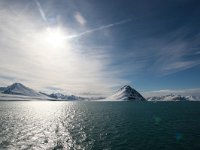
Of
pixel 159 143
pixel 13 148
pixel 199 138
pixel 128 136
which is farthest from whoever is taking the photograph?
pixel 128 136

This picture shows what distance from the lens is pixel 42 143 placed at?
46.7 metres

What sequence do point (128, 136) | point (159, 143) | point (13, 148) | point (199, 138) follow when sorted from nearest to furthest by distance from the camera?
point (13, 148) < point (159, 143) < point (199, 138) < point (128, 136)

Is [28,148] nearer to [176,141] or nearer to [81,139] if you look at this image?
[81,139]

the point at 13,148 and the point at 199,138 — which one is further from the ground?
the point at 199,138

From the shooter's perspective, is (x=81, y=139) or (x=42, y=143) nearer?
(x=42, y=143)

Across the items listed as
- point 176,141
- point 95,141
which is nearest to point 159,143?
point 176,141

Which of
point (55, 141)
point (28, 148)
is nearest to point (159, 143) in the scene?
point (55, 141)

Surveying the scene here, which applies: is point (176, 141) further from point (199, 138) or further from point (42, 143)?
point (42, 143)

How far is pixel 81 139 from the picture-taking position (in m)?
51.0

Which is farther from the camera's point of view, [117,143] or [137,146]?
[117,143]

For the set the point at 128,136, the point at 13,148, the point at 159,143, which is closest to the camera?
the point at 13,148

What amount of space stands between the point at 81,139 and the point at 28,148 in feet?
48.8

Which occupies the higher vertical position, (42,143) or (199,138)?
(199,138)

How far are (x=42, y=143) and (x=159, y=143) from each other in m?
31.1
